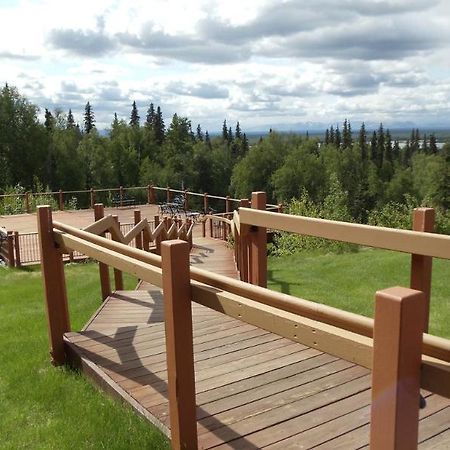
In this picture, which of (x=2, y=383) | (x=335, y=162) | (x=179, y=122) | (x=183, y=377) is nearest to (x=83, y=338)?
(x=2, y=383)

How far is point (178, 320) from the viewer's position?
2.37m

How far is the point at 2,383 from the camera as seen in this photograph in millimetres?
3893

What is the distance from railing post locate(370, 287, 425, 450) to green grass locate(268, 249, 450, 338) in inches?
159

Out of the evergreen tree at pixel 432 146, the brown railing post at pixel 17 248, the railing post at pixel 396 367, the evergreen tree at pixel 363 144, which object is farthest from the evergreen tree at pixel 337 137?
the railing post at pixel 396 367

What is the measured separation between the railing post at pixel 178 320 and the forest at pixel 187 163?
40.9 meters

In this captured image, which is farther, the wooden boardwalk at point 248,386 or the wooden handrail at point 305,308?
the wooden boardwalk at point 248,386

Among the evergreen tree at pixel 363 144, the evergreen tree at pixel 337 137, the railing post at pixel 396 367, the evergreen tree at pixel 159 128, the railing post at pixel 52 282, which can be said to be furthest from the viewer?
the evergreen tree at pixel 337 137

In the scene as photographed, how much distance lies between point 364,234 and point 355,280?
4918mm

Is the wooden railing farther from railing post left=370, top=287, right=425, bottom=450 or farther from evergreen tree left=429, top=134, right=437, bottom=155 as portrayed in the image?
evergreen tree left=429, top=134, right=437, bottom=155

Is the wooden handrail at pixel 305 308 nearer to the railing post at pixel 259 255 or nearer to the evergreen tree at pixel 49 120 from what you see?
the railing post at pixel 259 255

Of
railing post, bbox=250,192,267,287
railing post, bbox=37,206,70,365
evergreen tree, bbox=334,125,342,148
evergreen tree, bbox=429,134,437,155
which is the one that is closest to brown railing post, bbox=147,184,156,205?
railing post, bbox=250,192,267,287

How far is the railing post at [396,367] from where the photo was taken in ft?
4.60

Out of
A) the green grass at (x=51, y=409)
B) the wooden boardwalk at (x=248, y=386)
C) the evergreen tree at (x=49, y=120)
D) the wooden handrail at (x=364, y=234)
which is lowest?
the green grass at (x=51, y=409)

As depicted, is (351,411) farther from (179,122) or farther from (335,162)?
(335,162)
